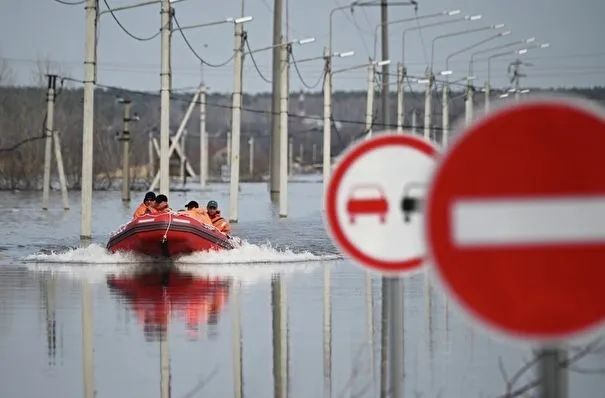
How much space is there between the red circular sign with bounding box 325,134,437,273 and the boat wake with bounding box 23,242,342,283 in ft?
81.3

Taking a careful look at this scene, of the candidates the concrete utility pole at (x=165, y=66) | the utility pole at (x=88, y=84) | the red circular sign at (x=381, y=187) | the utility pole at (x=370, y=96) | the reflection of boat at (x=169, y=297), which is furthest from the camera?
the utility pole at (x=370, y=96)

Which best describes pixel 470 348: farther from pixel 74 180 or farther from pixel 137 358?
pixel 74 180

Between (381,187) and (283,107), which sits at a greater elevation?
(283,107)

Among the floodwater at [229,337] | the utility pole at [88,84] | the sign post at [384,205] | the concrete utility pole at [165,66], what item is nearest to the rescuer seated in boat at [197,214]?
the floodwater at [229,337]

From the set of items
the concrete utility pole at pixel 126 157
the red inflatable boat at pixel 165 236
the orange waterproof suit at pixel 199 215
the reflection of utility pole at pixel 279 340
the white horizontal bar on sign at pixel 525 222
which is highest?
the concrete utility pole at pixel 126 157

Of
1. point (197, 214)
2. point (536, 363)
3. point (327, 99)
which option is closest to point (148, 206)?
→ point (197, 214)

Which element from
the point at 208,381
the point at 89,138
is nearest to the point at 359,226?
the point at 208,381

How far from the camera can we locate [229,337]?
63.4ft

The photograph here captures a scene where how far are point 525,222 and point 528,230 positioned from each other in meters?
0.03

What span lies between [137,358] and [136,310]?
6.36 meters

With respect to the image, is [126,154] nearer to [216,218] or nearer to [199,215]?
[216,218]

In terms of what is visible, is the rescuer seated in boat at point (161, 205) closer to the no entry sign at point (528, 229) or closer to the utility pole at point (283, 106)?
the utility pole at point (283, 106)

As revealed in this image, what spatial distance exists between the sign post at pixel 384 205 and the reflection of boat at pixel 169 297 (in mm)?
11438

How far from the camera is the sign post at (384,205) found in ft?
24.6
